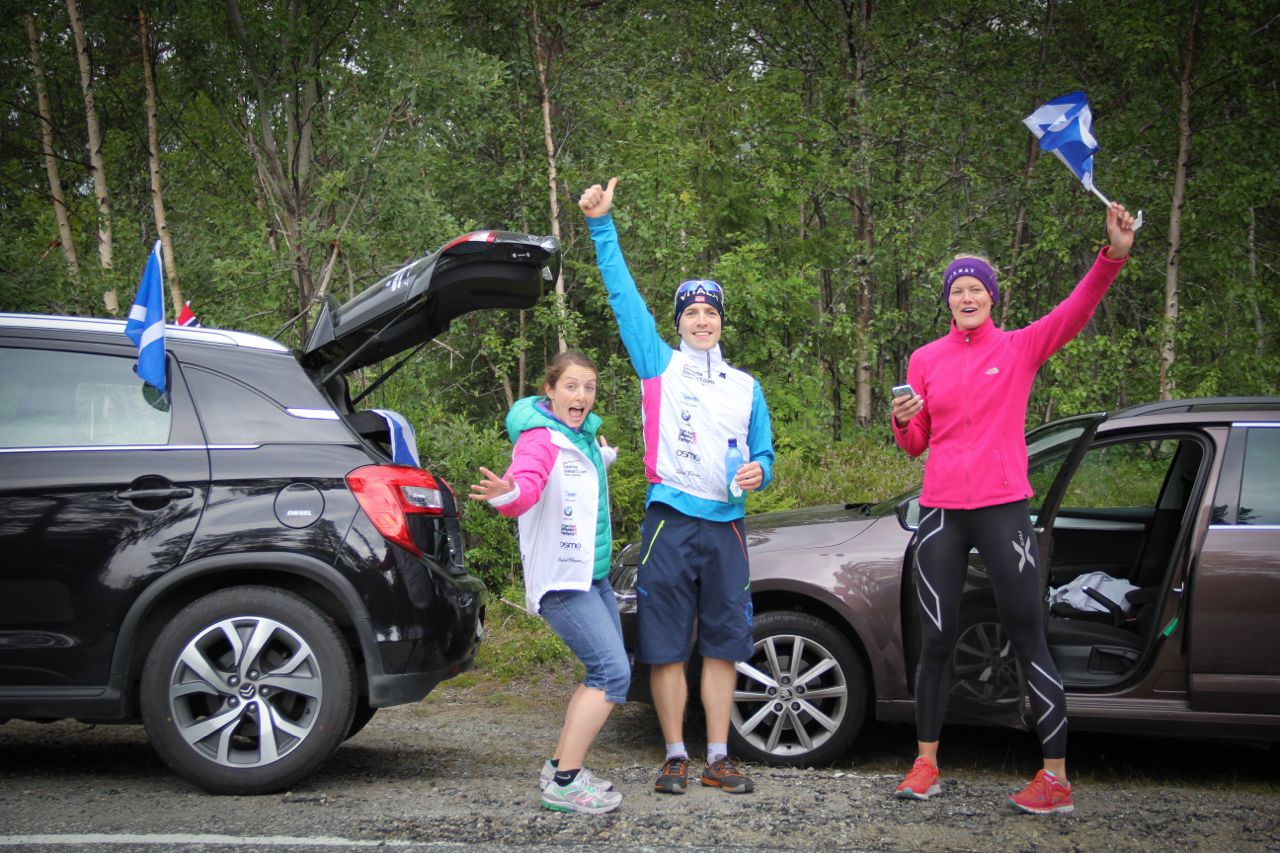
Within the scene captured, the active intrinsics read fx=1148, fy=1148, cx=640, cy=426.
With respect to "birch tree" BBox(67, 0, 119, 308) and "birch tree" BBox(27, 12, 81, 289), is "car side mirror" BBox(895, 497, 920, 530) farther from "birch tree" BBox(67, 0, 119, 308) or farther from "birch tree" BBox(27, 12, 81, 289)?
"birch tree" BBox(27, 12, 81, 289)

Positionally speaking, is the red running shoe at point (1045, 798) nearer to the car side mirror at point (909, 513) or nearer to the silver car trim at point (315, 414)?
the car side mirror at point (909, 513)

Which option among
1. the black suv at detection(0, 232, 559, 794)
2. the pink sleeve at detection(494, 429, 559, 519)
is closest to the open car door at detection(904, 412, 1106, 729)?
the pink sleeve at detection(494, 429, 559, 519)

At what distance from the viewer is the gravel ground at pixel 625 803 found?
399cm

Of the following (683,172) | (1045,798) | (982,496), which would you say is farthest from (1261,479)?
(683,172)

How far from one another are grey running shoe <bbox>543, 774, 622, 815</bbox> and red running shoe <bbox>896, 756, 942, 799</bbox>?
44.6 inches

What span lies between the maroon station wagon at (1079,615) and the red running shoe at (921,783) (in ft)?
1.46

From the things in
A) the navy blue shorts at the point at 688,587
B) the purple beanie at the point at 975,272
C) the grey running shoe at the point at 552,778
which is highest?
the purple beanie at the point at 975,272

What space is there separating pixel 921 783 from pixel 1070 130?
2666 mm

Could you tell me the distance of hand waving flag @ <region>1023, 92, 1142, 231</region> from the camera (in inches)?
181

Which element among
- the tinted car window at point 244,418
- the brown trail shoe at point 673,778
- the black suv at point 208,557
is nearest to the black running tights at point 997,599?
the brown trail shoe at point 673,778

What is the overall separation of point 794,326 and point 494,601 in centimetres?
699

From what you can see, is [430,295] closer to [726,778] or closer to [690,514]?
[690,514]

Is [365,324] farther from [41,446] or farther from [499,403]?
[499,403]

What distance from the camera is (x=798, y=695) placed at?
511 cm
